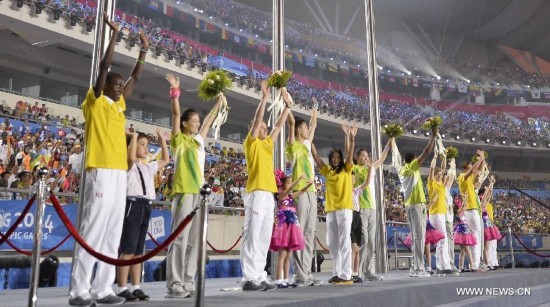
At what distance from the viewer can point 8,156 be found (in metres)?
10.3

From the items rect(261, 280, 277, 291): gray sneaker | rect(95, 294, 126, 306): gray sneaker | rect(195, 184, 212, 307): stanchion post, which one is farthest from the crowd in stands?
rect(195, 184, 212, 307): stanchion post

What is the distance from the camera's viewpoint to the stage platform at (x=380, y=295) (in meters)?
3.22

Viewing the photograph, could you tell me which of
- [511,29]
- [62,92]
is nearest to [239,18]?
[62,92]

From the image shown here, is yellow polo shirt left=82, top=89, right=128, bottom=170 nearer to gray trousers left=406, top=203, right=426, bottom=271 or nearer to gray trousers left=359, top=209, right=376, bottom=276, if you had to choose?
gray trousers left=359, top=209, right=376, bottom=276

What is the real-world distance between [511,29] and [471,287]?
3643cm

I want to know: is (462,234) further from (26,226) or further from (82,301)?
(82,301)

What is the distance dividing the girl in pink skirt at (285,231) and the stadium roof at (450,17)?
3024 cm

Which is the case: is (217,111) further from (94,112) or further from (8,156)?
(8,156)

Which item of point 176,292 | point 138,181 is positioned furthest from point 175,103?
point 176,292

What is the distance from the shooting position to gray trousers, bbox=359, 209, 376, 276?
595cm

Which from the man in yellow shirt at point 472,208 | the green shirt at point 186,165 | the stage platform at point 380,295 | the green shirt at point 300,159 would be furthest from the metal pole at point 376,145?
the green shirt at point 186,165

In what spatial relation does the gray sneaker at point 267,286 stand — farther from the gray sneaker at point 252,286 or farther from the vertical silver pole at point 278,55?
the vertical silver pole at point 278,55

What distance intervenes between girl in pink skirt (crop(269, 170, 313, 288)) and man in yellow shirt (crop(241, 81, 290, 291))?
411 millimetres

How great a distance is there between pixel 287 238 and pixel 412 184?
2828mm
